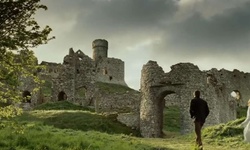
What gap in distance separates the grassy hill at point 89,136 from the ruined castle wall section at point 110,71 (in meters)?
39.1

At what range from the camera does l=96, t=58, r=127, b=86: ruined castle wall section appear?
74.2 metres

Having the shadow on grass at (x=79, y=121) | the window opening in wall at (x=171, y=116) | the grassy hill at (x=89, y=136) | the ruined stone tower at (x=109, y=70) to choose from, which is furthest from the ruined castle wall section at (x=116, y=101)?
the ruined stone tower at (x=109, y=70)

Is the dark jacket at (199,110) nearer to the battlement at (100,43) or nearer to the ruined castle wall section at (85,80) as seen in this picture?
the ruined castle wall section at (85,80)

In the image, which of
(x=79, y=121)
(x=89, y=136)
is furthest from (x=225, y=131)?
(x=79, y=121)

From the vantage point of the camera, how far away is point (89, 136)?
61.9 feet

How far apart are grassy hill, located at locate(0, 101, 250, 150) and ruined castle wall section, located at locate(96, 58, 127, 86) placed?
39067 mm

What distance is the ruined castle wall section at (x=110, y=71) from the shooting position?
74188mm

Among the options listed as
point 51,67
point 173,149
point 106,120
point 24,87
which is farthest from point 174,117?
point 51,67

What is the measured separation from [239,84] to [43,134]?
162 ft

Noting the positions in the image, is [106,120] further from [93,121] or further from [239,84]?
[239,84]

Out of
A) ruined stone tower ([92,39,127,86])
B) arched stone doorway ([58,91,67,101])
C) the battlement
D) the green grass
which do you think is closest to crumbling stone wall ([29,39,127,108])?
arched stone doorway ([58,91,67,101])

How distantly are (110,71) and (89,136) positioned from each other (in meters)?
56.2

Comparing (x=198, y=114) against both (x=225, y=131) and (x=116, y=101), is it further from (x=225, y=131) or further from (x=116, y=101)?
(x=116, y=101)

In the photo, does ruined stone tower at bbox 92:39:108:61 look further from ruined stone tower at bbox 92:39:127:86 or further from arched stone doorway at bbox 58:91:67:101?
arched stone doorway at bbox 58:91:67:101
